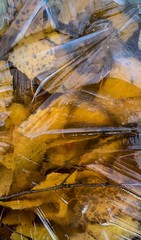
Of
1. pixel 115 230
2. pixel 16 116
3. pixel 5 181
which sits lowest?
pixel 115 230

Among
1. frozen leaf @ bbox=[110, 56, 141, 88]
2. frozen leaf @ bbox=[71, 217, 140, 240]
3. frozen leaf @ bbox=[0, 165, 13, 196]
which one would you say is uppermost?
frozen leaf @ bbox=[110, 56, 141, 88]

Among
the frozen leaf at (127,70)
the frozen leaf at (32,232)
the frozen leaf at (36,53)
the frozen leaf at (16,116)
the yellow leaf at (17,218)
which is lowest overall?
the frozen leaf at (32,232)

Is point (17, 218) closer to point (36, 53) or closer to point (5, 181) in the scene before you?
point (5, 181)

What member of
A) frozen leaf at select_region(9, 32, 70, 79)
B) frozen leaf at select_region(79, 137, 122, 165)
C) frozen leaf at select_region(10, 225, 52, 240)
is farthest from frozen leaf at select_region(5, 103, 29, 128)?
frozen leaf at select_region(10, 225, 52, 240)

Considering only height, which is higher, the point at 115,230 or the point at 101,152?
the point at 101,152

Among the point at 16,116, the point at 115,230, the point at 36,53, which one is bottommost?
the point at 115,230

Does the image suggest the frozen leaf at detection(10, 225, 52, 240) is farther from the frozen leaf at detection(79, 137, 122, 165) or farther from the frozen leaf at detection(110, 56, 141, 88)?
the frozen leaf at detection(110, 56, 141, 88)

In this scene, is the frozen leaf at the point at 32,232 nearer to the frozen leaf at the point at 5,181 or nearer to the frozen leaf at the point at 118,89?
the frozen leaf at the point at 5,181

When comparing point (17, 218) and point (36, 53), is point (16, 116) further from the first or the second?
point (17, 218)

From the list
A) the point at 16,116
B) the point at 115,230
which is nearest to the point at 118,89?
the point at 16,116

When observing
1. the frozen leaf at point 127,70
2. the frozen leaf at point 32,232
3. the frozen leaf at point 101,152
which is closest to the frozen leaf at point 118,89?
the frozen leaf at point 127,70

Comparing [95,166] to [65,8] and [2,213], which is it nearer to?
[2,213]

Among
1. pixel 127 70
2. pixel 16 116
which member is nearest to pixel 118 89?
pixel 127 70
